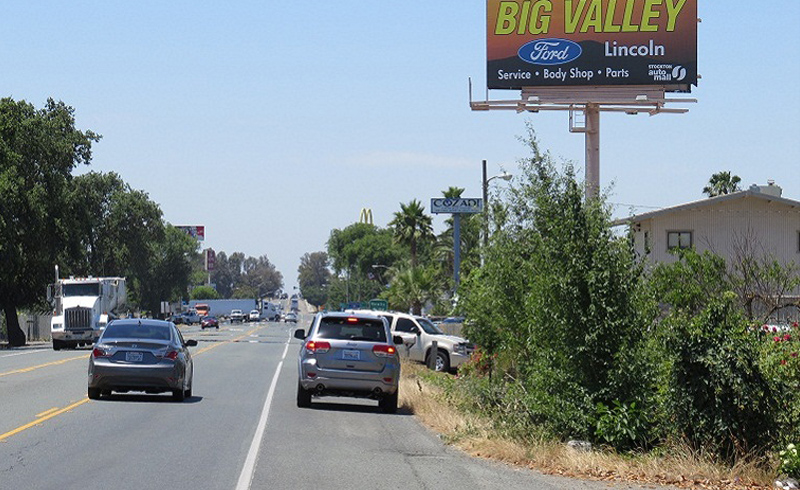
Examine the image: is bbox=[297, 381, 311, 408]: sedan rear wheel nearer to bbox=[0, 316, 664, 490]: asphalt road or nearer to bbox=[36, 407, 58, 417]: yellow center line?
bbox=[0, 316, 664, 490]: asphalt road

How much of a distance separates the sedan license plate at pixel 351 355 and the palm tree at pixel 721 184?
55.9m

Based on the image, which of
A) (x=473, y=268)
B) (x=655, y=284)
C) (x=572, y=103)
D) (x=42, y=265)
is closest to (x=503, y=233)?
(x=473, y=268)

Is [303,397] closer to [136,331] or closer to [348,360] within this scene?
[348,360]

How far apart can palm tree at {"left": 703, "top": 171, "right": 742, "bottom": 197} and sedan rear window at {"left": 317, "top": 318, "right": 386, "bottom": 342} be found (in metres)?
55.3

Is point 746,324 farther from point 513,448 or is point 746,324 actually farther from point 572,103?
point 572,103

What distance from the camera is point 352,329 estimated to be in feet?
71.4

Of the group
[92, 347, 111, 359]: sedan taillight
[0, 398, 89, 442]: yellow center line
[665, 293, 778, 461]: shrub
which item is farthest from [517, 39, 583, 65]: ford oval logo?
[665, 293, 778, 461]: shrub

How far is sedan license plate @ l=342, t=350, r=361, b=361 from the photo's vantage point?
21266 mm

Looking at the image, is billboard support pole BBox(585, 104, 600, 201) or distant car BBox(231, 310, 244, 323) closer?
billboard support pole BBox(585, 104, 600, 201)

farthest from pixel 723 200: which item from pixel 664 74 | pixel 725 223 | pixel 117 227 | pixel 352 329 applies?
pixel 117 227

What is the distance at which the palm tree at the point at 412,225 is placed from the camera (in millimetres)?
92438

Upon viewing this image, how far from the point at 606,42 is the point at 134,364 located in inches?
1030

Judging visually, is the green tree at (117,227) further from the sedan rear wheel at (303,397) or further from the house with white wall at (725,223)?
the sedan rear wheel at (303,397)

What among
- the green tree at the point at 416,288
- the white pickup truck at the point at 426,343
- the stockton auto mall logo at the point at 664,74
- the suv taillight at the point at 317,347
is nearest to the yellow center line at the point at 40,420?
the suv taillight at the point at 317,347
